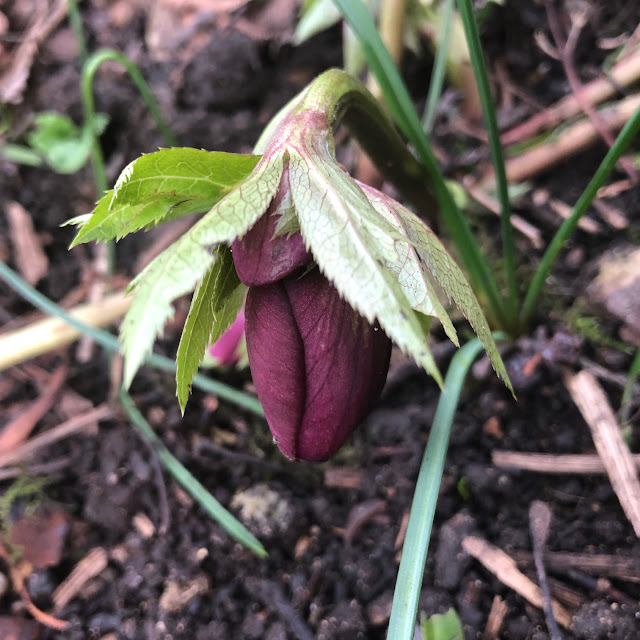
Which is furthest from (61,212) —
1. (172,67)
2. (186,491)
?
(186,491)

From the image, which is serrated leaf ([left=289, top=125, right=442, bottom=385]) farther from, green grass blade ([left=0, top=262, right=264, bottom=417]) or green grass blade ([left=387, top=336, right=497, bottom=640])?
green grass blade ([left=0, top=262, right=264, bottom=417])

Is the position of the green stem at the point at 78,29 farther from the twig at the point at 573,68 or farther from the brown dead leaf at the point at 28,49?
the twig at the point at 573,68

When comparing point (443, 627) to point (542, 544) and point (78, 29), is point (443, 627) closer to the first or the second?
point (542, 544)

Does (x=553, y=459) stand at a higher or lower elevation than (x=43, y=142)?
lower

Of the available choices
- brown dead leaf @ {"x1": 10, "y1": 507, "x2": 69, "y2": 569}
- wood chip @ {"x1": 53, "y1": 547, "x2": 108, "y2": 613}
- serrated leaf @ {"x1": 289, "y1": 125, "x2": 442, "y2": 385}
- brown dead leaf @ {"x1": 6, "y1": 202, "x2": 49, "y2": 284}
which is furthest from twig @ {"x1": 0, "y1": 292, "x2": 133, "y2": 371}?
serrated leaf @ {"x1": 289, "y1": 125, "x2": 442, "y2": 385}

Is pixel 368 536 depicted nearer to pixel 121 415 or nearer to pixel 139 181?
pixel 121 415

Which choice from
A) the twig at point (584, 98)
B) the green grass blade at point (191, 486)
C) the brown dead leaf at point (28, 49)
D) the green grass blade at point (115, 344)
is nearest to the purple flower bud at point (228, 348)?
the green grass blade at point (115, 344)

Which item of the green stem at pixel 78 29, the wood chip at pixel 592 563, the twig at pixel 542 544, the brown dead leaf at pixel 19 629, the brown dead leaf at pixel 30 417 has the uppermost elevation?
the green stem at pixel 78 29
